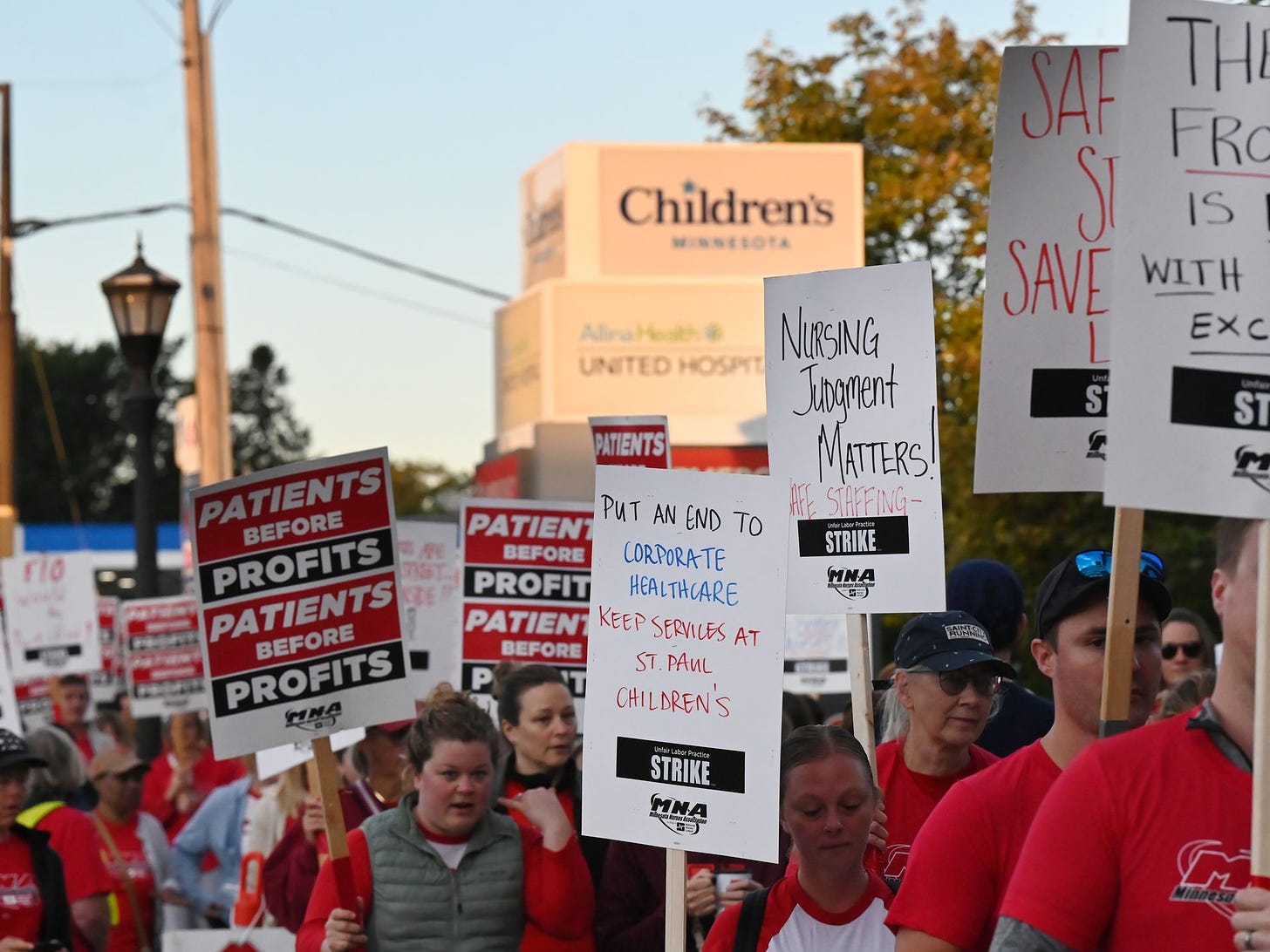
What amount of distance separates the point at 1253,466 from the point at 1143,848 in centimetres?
60

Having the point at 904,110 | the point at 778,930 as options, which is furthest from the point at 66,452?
the point at 778,930

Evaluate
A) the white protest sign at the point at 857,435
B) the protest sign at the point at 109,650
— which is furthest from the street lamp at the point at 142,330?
the white protest sign at the point at 857,435

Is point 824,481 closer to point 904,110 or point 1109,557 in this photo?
point 1109,557

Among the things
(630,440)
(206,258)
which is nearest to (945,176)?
(206,258)

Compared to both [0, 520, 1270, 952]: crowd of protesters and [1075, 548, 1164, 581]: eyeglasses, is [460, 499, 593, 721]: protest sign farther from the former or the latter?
[1075, 548, 1164, 581]: eyeglasses

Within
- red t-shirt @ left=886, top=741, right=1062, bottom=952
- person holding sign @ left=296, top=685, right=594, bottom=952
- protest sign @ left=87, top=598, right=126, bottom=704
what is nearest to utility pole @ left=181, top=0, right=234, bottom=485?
protest sign @ left=87, top=598, right=126, bottom=704

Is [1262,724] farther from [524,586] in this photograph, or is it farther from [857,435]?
[524,586]

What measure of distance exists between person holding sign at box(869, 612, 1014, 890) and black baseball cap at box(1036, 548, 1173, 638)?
3.33 feet

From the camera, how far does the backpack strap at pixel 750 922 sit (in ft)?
14.9

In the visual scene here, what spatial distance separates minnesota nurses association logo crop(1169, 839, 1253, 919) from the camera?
114 inches

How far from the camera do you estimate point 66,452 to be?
285 feet

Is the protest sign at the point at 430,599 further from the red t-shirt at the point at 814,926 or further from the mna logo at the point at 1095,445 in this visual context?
the mna logo at the point at 1095,445

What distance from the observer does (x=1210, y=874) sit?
290 cm

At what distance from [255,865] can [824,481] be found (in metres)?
5.00
